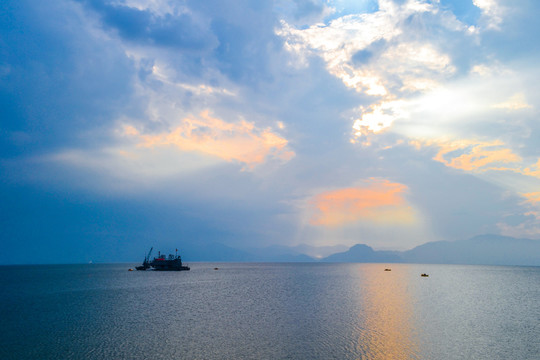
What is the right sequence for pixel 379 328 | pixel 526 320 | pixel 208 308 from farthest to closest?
pixel 208 308
pixel 526 320
pixel 379 328

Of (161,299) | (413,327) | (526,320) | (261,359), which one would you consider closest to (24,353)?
(261,359)

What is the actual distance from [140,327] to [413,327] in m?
37.4

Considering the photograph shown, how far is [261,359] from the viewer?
29109mm

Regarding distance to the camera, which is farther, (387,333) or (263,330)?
(387,333)

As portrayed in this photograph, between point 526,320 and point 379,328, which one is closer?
point 379,328

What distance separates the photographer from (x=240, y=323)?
4453cm

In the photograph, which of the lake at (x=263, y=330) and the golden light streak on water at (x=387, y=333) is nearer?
the lake at (x=263, y=330)

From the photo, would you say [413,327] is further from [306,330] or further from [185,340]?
[185,340]

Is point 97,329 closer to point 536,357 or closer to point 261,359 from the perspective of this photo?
point 261,359

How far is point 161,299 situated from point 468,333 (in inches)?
2258

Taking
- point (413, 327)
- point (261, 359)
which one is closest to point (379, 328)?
point (413, 327)

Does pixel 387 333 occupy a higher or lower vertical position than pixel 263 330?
lower

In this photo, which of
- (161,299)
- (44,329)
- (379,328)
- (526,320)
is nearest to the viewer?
(44,329)

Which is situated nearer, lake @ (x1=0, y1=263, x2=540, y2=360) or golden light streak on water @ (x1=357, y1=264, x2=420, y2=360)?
lake @ (x1=0, y1=263, x2=540, y2=360)
